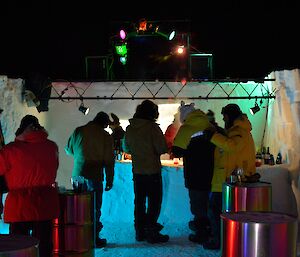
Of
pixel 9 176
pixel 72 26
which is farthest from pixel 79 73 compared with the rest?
pixel 9 176

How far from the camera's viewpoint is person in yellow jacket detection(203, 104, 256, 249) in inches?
238

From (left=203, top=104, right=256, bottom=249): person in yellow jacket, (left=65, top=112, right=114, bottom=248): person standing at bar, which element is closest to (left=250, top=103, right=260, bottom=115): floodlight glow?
(left=203, top=104, right=256, bottom=249): person in yellow jacket

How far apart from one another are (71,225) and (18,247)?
2.55 m

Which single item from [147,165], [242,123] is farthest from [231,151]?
[147,165]

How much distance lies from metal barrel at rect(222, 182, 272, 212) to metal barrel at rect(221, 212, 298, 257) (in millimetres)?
2291

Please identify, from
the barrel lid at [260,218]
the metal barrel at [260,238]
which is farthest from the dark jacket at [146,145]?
the metal barrel at [260,238]

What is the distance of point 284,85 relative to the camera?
27.3 feet

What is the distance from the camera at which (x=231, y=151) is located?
242 inches

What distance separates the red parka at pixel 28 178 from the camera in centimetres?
457

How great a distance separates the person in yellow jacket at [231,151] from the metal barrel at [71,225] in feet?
5.94

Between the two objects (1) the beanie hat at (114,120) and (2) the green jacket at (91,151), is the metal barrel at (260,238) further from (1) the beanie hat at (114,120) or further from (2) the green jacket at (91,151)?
(1) the beanie hat at (114,120)

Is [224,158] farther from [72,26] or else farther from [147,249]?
[72,26]

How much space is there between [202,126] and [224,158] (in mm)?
620

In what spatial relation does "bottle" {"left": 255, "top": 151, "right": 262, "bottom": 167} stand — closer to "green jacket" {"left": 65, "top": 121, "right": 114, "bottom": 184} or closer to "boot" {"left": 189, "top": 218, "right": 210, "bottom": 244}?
"boot" {"left": 189, "top": 218, "right": 210, "bottom": 244}
